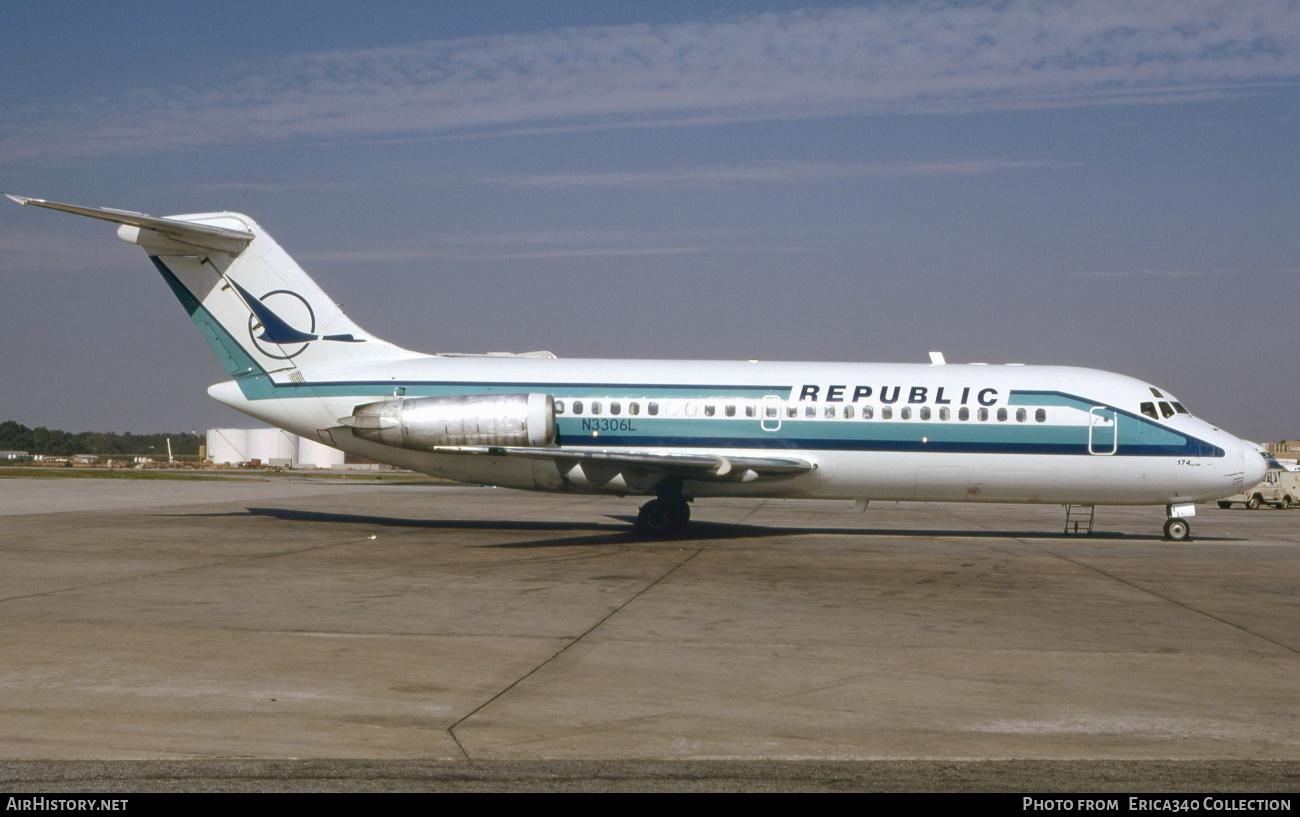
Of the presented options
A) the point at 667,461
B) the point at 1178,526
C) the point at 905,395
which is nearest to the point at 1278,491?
the point at 1178,526

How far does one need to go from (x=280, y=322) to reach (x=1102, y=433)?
17.6m

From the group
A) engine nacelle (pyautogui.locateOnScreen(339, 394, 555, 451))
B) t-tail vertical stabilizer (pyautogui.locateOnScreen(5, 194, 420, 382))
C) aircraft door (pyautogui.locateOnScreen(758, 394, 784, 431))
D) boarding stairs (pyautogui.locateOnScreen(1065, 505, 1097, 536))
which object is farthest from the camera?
boarding stairs (pyautogui.locateOnScreen(1065, 505, 1097, 536))

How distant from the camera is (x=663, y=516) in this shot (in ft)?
75.7

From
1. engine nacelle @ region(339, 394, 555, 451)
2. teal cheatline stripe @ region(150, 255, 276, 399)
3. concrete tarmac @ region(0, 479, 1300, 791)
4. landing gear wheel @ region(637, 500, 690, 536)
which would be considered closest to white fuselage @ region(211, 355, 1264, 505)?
landing gear wheel @ region(637, 500, 690, 536)

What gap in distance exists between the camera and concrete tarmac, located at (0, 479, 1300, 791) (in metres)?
6.72

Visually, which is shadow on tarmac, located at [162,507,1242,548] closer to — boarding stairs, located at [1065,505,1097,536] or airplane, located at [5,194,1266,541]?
boarding stairs, located at [1065,505,1097,536]

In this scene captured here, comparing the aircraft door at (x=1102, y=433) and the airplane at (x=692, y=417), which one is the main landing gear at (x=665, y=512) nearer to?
the airplane at (x=692, y=417)

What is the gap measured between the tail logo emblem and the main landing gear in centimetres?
818

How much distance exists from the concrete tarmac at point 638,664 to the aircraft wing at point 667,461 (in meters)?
1.91

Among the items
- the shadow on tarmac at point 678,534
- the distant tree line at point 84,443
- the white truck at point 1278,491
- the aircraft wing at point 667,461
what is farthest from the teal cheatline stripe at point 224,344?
the distant tree line at point 84,443

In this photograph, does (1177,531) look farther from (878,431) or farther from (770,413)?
(770,413)

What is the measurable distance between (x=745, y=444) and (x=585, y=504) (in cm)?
1345

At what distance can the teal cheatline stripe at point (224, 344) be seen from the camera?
23797mm
